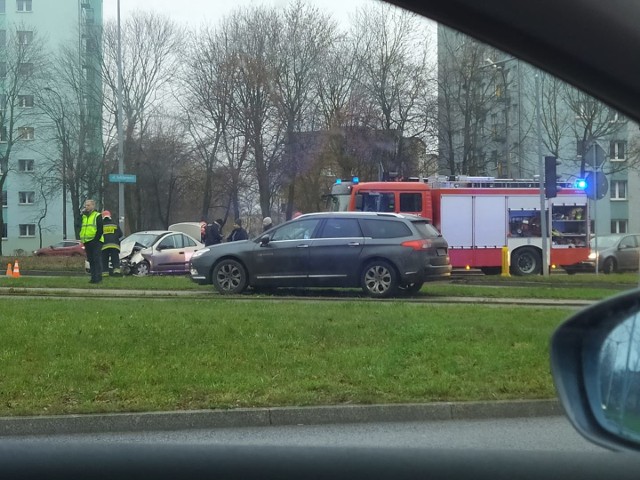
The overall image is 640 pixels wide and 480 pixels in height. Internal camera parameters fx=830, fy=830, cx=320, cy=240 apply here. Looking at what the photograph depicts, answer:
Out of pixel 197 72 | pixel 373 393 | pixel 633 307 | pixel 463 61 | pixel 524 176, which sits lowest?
pixel 373 393

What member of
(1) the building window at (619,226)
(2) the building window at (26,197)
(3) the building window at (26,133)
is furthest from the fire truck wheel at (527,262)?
(2) the building window at (26,197)

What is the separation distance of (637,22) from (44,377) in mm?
6210

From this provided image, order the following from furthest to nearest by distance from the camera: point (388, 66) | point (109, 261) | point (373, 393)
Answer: point (109, 261) → point (373, 393) → point (388, 66)

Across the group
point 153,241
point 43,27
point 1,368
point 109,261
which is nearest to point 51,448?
point 43,27

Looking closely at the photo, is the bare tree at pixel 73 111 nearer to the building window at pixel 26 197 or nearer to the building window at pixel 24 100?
the building window at pixel 24 100

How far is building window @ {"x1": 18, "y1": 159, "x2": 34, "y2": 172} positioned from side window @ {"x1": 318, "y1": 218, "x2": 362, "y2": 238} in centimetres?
604

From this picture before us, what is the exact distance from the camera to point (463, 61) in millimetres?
2164

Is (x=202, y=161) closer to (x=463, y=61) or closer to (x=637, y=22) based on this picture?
(x=463, y=61)

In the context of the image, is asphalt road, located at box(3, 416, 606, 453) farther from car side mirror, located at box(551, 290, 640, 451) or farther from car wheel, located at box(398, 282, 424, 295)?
car wheel, located at box(398, 282, 424, 295)

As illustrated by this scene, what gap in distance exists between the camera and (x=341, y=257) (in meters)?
14.7

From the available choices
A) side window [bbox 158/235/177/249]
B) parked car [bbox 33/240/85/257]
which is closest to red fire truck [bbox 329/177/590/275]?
side window [bbox 158/235/177/249]

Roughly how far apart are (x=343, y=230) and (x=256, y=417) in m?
8.53

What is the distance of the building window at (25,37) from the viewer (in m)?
2.87

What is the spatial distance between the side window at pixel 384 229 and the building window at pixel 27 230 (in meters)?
9.61
